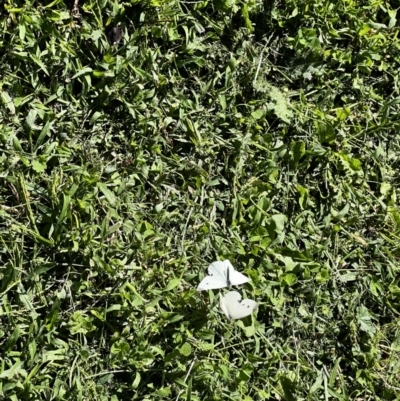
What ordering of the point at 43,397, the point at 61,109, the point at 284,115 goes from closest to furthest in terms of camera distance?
the point at 43,397, the point at 61,109, the point at 284,115

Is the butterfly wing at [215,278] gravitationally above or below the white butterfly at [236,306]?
above

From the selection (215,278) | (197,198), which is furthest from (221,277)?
(197,198)

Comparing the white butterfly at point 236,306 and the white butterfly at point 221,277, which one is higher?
the white butterfly at point 221,277

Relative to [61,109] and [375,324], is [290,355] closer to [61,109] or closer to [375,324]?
[375,324]

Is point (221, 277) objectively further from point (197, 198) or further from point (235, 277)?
point (197, 198)

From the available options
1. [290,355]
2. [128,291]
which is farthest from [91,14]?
[290,355]
